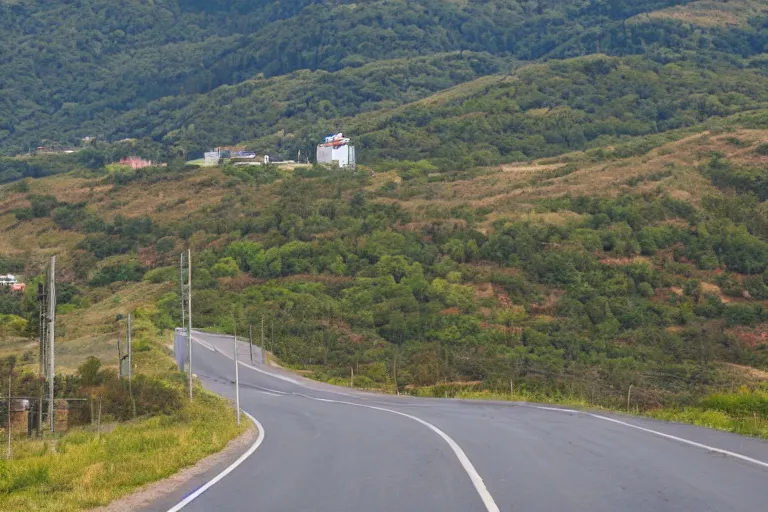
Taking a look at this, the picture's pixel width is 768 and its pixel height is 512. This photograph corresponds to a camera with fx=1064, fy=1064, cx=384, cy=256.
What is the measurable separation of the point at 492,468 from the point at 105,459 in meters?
6.45

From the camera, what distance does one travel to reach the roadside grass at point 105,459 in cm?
1272

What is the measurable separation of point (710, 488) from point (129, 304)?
5928 centimetres

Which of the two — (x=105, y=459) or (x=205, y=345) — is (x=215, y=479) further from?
(x=205, y=345)

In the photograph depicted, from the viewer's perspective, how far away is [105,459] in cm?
1667

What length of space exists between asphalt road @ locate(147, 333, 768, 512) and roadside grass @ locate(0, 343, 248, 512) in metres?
0.89

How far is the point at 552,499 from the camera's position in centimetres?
1131

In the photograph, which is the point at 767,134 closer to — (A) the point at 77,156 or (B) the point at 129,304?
(B) the point at 129,304

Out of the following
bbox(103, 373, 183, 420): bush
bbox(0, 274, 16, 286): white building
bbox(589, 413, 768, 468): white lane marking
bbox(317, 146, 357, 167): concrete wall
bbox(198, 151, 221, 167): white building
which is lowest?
bbox(103, 373, 183, 420): bush

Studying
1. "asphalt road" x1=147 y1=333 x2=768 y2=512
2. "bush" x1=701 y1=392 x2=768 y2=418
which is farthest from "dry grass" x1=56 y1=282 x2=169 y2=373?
"bush" x1=701 y1=392 x2=768 y2=418

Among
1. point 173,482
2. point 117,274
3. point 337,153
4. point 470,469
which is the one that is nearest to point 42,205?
point 117,274

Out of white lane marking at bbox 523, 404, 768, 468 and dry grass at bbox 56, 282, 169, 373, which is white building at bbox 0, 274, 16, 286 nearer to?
dry grass at bbox 56, 282, 169, 373

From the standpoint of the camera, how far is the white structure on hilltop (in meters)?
131

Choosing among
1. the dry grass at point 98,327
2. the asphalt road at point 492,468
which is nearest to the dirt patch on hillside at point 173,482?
the asphalt road at point 492,468

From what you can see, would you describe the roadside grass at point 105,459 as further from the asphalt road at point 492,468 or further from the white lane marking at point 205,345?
the white lane marking at point 205,345
